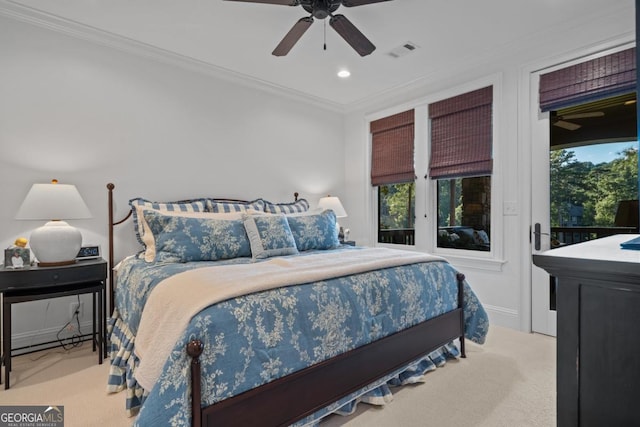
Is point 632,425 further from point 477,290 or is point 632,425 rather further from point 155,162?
point 155,162

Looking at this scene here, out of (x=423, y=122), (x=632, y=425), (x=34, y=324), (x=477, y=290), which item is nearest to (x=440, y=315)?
(x=477, y=290)

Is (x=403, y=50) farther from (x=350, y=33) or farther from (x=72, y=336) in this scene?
(x=72, y=336)

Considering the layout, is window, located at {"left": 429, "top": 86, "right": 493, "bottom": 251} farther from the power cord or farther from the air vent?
the power cord

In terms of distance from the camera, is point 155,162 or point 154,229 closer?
point 154,229

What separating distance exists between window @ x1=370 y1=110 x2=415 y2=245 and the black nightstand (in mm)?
3333

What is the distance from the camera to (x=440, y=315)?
2.38 m

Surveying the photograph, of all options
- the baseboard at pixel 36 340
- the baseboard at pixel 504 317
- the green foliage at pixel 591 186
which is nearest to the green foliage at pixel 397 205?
the baseboard at pixel 504 317

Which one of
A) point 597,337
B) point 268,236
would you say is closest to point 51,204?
point 268,236

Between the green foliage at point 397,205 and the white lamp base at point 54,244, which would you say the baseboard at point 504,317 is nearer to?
the green foliage at point 397,205

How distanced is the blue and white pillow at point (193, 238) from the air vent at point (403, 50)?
229 cm

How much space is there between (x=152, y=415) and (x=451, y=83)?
3.96 m

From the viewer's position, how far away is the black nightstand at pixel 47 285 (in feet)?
7.19

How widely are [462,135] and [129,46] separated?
11.4 ft

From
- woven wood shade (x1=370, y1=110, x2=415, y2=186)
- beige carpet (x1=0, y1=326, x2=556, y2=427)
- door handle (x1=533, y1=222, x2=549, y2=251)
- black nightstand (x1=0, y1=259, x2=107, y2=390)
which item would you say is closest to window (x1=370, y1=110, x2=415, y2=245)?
woven wood shade (x1=370, y1=110, x2=415, y2=186)
